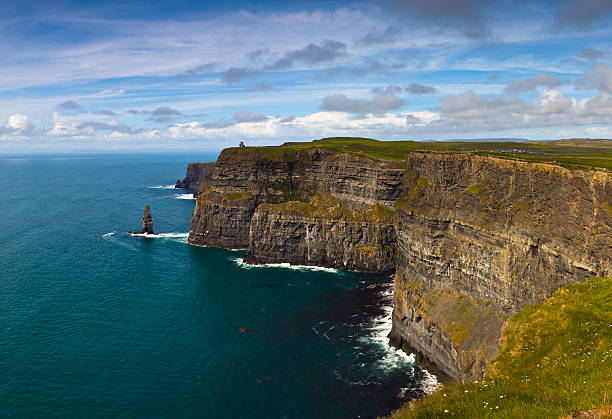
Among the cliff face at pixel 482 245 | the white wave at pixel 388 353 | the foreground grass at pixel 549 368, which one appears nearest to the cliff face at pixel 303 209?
the white wave at pixel 388 353

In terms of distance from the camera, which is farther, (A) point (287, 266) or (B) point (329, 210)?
(B) point (329, 210)

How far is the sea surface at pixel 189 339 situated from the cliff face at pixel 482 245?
8.37 meters

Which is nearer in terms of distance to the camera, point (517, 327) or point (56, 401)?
point (517, 327)

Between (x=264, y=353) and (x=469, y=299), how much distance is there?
100ft

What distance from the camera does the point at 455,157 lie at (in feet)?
178

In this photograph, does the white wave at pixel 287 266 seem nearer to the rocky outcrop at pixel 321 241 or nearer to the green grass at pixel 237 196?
the rocky outcrop at pixel 321 241

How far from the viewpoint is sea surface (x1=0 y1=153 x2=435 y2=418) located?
47.9 metres

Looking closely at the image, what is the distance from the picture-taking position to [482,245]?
47.8 m

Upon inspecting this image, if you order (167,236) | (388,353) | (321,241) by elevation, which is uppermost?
(321,241)

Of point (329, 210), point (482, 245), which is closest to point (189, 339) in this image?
point (482, 245)

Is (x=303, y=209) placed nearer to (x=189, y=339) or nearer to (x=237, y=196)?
(x=237, y=196)

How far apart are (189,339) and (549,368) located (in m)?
54.8

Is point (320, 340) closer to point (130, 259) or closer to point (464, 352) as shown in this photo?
point (464, 352)

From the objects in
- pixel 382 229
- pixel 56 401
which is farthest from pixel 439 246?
pixel 56 401
